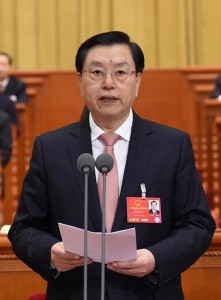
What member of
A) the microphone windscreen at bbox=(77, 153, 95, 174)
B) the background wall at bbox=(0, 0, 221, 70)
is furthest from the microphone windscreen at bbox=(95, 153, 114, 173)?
the background wall at bbox=(0, 0, 221, 70)

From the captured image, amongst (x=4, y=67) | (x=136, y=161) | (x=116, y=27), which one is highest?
(x=116, y=27)

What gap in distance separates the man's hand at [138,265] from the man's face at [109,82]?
0.43 metres

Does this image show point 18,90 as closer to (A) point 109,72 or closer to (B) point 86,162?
(A) point 109,72

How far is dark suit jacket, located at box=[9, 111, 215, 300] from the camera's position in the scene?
2.02 m

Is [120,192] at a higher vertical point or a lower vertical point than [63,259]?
higher

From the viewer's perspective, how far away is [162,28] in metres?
8.03

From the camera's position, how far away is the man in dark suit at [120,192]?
2010mm

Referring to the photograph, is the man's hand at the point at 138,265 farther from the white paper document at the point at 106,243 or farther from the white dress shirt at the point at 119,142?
the white dress shirt at the point at 119,142

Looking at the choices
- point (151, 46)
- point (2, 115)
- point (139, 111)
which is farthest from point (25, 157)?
point (151, 46)

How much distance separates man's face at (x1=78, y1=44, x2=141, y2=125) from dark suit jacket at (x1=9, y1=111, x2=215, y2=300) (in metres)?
0.10

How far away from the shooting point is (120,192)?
206cm

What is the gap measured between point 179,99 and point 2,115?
72.2 inches

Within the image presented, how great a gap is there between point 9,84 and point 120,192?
206 inches

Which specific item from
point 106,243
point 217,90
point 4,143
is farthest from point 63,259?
point 217,90
